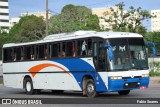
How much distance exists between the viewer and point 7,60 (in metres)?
28.1

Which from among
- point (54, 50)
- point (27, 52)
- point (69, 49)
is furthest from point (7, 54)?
point (69, 49)

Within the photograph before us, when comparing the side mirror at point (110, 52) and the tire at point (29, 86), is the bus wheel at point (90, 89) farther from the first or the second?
the tire at point (29, 86)

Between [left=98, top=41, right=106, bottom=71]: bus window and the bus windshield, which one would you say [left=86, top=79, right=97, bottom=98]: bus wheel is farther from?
the bus windshield

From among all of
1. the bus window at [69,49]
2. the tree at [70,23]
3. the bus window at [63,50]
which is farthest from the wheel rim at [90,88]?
the tree at [70,23]

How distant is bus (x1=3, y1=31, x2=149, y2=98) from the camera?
19719 millimetres

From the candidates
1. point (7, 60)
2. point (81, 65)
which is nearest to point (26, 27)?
point (7, 60)

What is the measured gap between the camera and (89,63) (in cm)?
2062

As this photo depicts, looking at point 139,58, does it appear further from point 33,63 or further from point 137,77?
point 33,63

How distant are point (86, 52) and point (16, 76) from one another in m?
7.66

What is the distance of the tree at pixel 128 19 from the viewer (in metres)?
55.3

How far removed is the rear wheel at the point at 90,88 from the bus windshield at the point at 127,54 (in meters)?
1.52

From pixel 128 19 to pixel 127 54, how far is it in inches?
1541

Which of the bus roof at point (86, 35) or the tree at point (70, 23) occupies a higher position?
the tree at point (70, 23)

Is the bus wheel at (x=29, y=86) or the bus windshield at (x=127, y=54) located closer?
the bus windshield at (x=127, y=54)
